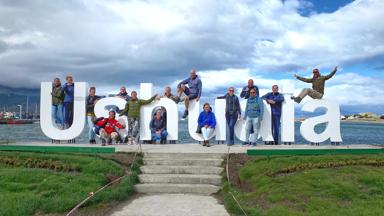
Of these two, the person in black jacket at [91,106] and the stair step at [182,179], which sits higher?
the person in black jacket at [91,106]

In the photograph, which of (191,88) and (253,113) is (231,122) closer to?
(253,113)

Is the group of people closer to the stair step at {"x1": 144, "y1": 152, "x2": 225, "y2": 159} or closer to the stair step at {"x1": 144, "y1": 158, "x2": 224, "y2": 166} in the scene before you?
the stair step at {"x1": 144, "y1": 152, "x2": 225, "y2": 159}

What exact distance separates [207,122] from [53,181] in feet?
22.6

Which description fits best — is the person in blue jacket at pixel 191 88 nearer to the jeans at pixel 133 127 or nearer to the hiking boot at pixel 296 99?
the jeans at pixel 133 127

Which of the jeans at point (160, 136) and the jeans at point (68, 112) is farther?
the jeans at point (68, 112)

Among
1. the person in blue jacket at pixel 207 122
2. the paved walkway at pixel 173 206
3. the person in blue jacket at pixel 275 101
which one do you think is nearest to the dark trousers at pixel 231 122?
the person in blue jacket at pixel 207 122

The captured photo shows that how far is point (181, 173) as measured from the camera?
35.3 feet

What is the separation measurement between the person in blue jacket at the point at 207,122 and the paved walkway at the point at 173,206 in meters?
5.43

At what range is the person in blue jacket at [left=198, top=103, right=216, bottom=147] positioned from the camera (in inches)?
582

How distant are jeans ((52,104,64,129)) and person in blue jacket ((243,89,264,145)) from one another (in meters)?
6.87

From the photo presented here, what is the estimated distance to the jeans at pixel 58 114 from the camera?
16.0 m

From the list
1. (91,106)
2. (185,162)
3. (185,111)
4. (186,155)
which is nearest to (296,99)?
(185,111)

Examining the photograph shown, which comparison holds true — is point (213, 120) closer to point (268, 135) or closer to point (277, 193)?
point (268, 135)

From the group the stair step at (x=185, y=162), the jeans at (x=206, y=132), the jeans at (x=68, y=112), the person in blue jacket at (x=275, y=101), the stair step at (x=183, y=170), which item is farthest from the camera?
the jeans at (x=68, y=112)
